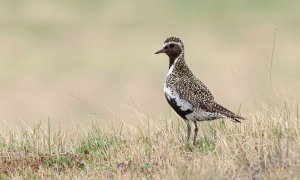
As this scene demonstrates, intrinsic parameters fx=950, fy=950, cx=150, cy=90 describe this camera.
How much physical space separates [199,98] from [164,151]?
118 centimetres

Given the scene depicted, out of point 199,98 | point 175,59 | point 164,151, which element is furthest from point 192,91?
point 164,151

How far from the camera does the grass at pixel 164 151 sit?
375 inches

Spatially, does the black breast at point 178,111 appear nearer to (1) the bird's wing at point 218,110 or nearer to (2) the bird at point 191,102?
(2) the bird at point 191,102

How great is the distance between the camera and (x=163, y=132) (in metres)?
11.7

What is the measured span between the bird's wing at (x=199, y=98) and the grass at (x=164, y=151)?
252 millimetres

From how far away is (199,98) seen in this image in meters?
11.5

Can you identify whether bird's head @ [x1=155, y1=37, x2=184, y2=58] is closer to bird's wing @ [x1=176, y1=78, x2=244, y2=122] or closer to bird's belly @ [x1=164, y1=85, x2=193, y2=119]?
bird's wing @ [x1=176, y1=78, x2=244, y2=122]

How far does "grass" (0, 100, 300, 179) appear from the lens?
9523 millimetres

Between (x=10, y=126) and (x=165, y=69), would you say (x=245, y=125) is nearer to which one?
(x=10, y=126)

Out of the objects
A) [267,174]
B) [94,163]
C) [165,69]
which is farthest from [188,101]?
[165,69]

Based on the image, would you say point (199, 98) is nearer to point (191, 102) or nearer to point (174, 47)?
point (191, 102)

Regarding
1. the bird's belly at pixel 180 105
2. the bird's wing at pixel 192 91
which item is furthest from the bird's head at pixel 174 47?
the bird's belly at pixel 180 105

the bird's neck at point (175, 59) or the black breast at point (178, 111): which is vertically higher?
the bird's neck at point (175, 59)

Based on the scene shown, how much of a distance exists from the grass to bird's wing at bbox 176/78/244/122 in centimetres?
25
